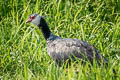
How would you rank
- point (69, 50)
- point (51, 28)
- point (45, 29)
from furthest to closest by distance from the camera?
point (51, 28) → point (45, 29) → point (69, 50)

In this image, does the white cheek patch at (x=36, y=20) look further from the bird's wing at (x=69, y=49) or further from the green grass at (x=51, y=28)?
the bird's wing at (x=69, y=49)

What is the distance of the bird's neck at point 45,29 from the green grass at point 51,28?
0.17 meters

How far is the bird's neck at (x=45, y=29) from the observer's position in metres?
6.97

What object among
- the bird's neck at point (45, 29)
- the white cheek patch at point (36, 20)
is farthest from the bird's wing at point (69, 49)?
the white cheek patch at point (36, 20)

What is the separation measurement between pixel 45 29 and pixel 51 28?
58 centimetres

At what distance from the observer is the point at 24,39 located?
23.5ft

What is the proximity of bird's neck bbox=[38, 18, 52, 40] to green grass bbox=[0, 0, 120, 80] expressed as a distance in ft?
0.57

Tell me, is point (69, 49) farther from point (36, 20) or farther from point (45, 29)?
point (36, 20)

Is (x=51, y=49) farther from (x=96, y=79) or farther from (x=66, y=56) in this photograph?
(x=96, y=79)

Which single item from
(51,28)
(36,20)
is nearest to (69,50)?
(36,20)

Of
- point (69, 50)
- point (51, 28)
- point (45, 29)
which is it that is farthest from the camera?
point (51, 28)

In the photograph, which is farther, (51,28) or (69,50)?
(51,28)

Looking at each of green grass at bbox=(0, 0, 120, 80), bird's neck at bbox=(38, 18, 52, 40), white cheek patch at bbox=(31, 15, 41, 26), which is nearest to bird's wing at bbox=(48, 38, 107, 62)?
green grass at bbox=(0, 0, 120, 80)

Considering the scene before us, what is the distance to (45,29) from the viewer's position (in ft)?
23.0
